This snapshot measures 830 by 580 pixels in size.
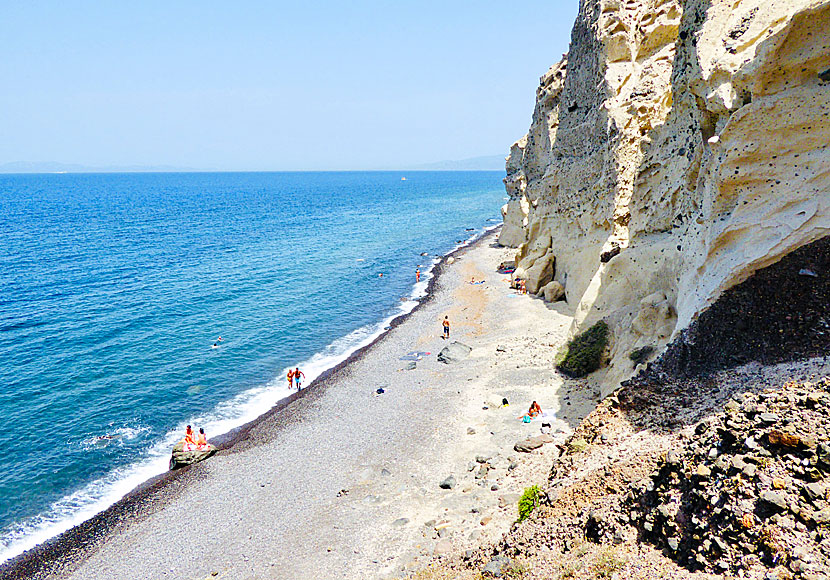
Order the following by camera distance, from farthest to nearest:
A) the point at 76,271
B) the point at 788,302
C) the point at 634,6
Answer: the point at 76,271 < the point at 634,6 < the point at 788,302

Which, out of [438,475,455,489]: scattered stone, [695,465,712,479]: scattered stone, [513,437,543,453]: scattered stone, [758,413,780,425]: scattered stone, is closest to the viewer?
[695,465,712,479]: scattered stone

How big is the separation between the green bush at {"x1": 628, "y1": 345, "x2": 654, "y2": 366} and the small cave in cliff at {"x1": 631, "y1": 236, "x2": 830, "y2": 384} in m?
2.74

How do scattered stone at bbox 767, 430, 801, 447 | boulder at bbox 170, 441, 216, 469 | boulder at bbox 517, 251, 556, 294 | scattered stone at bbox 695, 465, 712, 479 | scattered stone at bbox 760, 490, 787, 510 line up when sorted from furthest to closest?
boulder at bbox 517, 251, 556, 294, boulder at bbox 170, 441, 216, 469, scattered stone at bbox 695, 465, 712, 479, scattered stone at bbox 767, 430, 801, 447, scattered stone at bbox 760, 490, 787, 510

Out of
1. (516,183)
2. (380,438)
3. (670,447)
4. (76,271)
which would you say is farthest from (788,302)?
(76,271)

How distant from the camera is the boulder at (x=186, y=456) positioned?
942 inches

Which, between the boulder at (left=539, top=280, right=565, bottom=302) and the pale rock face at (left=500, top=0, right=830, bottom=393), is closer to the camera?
the pale rock face at (left=500, top=0, right=830, bottom=393)

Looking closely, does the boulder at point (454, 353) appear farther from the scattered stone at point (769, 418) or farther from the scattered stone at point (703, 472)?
the scattered stone at point (769, 418)

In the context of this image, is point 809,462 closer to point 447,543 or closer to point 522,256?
point 447,543

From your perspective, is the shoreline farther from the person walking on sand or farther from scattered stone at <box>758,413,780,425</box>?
scattered stone at <box>758,413,780,425</box>

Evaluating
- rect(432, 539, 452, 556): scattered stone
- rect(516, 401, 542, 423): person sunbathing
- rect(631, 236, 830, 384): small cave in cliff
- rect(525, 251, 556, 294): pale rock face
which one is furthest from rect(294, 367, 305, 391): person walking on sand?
rect(631, 236, 830, 384): small cave in cliff

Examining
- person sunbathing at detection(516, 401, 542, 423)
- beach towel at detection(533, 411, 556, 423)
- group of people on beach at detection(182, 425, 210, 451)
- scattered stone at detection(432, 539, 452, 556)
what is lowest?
group of people on beach at detection(182, 425, 210, 451)

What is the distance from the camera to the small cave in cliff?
537 inches

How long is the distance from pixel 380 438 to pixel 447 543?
9.08 meters

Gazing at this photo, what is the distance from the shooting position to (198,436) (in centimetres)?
2553
